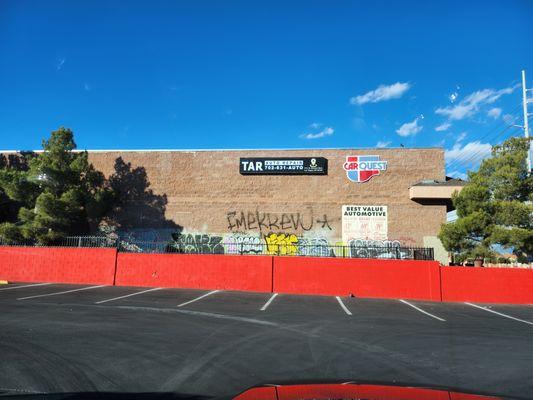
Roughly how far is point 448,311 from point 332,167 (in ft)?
44.5

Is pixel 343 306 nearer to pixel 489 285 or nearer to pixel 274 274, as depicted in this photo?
pixel 274 274

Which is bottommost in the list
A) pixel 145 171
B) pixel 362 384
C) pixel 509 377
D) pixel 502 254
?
pixel 509 377

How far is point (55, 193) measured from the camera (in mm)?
25938

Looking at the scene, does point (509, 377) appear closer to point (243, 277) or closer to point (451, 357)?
point (451, 357)

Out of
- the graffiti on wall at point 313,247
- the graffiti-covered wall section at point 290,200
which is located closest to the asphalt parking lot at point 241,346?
the graffiti on wall at point 313,247

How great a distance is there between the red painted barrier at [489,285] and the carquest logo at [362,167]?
30.2 ft

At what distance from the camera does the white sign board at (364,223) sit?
25.9 m

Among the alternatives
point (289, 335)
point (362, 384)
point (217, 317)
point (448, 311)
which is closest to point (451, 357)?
point (289, 335)

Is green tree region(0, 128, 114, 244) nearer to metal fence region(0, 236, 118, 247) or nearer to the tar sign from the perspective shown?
metal fence region(0, 236, 118, 247)

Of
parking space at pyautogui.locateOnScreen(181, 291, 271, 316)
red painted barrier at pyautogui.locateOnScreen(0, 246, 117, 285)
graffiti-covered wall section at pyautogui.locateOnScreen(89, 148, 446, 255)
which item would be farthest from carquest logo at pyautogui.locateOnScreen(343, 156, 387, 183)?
red painted barrier at pyautogui.locateOnScreen(0, 246, 117, 285)

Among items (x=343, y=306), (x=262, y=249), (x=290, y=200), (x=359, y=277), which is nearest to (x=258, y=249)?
(x=262, y=249)

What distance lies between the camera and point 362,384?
11.8 ft

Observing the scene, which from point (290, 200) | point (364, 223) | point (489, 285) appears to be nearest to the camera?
point (489, 285)

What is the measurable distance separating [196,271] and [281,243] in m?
7.54
